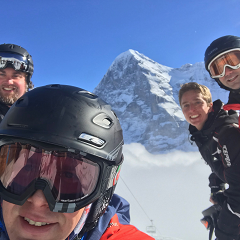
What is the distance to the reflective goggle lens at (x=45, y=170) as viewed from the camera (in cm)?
121

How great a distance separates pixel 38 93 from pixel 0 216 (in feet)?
3.03

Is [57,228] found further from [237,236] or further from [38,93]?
[237,236]

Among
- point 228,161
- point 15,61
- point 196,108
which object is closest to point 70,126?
point 228,161

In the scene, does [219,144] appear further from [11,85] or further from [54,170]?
[11,85]

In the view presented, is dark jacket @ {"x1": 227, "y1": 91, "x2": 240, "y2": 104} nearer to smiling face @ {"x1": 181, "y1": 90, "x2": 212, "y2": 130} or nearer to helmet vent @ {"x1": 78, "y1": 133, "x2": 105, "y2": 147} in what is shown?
smiling face @ {"x1": 181, "y1": 90, "x2": 212, "y2": 130}

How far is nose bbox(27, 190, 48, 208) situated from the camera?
3.81 ft

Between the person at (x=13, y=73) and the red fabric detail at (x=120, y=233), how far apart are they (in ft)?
7.80

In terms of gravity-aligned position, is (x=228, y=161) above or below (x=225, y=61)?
below

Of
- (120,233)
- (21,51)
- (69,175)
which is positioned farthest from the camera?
(21,51)

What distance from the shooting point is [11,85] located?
10.1ft

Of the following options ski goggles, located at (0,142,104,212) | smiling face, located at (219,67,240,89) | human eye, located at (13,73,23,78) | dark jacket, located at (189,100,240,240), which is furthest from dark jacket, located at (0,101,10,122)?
smiling face, located at (219,67,240,89)

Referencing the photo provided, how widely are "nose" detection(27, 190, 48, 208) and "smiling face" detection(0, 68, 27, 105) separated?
224 centimetres

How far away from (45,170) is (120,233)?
0.81 metres

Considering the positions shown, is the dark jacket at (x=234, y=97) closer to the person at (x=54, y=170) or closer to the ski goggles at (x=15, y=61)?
the person at (x=54, y=170)
